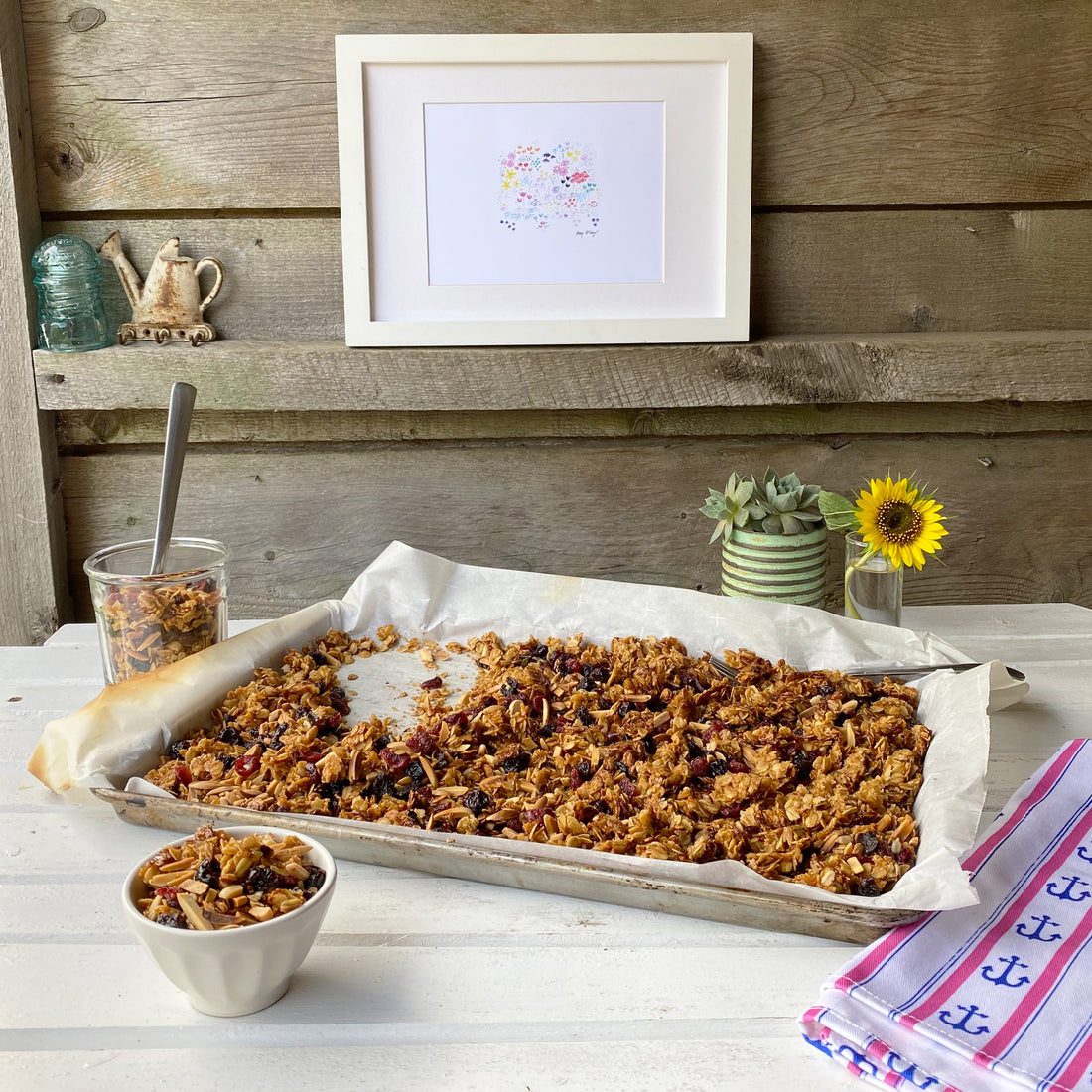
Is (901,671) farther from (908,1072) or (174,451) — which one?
(174,451)

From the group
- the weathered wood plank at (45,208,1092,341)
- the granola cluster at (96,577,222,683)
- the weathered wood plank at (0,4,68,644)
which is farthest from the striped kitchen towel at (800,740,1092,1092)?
the weathered wood plank at (0,4,68,644)

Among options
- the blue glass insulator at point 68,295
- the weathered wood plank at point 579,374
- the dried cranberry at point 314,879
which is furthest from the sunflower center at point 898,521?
the blue glass insulator at point 68,295

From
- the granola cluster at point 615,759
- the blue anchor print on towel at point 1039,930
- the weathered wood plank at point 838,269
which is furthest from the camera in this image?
the weathered wood plank at point 838,269

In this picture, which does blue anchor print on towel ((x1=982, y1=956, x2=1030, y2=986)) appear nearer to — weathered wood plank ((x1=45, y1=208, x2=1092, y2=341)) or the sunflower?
the sunflower

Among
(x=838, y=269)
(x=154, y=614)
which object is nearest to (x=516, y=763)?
(x=154, y=614)

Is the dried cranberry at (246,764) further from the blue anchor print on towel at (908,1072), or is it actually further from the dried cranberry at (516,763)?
the blue anchor print on towel at (908,1072)

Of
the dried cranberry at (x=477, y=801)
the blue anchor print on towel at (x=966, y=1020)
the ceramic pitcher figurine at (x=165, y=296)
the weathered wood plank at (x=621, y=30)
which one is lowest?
the blue anchor print on towel at (x=966, y=1020)
